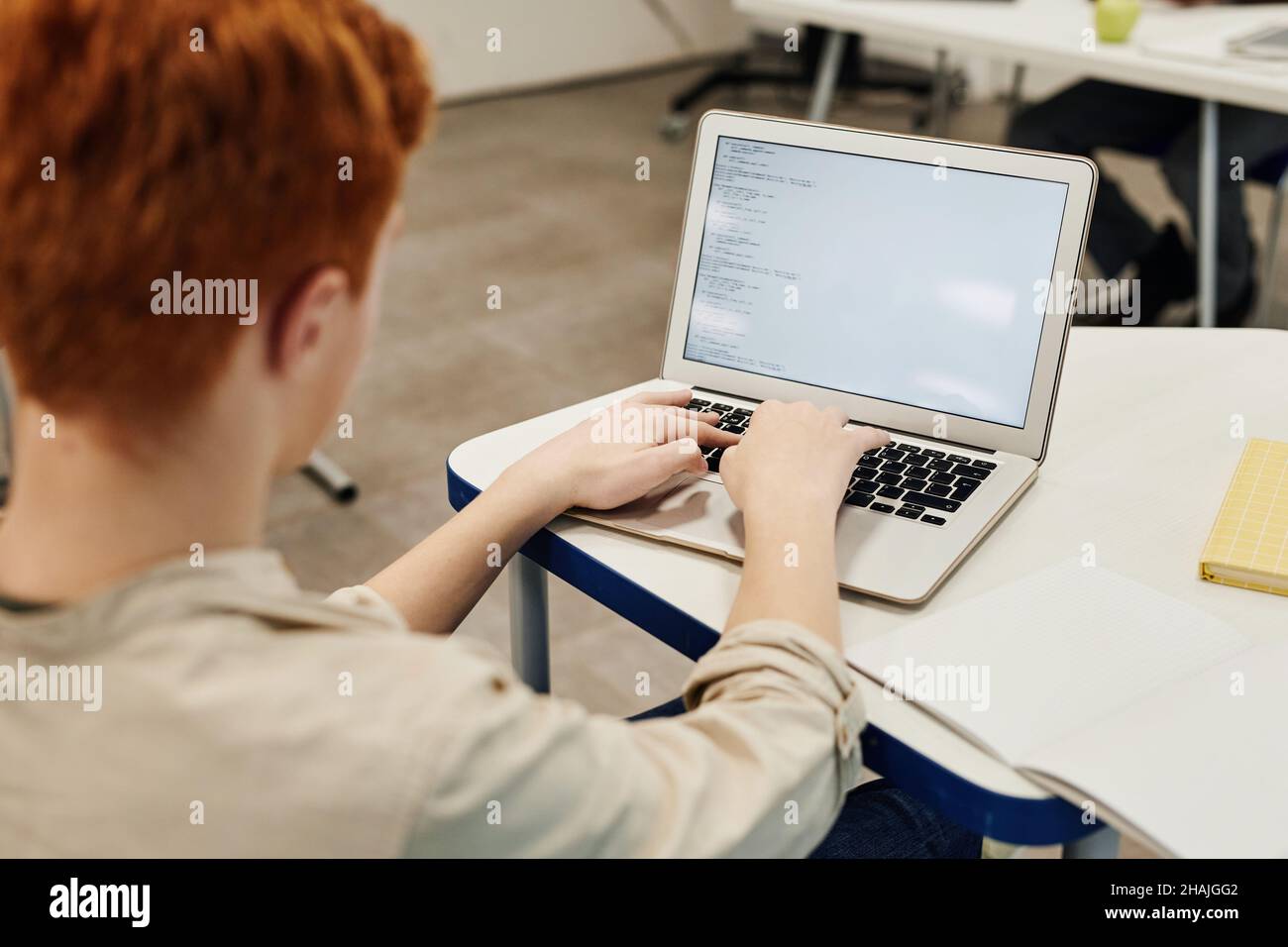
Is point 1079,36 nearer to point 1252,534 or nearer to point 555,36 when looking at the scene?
point 1252,534

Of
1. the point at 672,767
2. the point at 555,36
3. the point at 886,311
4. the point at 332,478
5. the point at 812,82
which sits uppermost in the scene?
the point at 555,36

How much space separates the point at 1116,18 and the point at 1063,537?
1.79 m

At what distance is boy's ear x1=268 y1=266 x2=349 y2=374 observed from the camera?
59cm

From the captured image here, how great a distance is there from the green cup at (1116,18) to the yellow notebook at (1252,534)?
1.65 m

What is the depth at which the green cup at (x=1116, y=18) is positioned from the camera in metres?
2.41

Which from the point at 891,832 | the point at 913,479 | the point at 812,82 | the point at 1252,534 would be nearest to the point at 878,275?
the point at 913,479

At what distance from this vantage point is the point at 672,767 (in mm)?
663

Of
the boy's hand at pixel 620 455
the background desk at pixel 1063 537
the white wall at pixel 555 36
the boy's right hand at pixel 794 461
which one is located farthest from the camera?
the white wall at pixel 555 36

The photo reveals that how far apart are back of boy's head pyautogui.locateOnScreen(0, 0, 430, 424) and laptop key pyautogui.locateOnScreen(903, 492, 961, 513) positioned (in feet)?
1.83

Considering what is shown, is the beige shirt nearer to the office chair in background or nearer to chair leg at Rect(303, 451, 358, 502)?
chair leg at Rect(303, 451, 358, 502)

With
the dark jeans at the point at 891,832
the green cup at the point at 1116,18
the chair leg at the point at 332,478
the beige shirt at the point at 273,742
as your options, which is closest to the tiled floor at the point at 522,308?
the chair leg at the point at 332,478

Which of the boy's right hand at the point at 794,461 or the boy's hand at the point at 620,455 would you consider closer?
the boy's right hand at the point at 794,461

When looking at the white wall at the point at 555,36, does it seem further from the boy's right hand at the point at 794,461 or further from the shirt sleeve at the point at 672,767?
the shirt sleeve at the point at 672,767

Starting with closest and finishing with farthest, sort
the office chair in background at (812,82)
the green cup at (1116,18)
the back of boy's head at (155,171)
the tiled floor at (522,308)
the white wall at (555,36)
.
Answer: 1. the back of boy's head at (155,171)
2. the tiled floor at (522,308)
3. the green cup at (1116,18)
4. the office chair in background at (812,82)
5. the white wall at (555,36)
